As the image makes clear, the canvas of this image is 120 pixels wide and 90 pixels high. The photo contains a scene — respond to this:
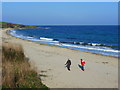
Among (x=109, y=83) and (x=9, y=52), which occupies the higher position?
(x=9, y=52)

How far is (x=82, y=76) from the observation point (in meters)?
10.2

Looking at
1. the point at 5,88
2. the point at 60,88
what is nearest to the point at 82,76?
the point at 60,88

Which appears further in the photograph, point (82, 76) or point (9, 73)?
point (82, 76)

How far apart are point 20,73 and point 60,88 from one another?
87.1 inches

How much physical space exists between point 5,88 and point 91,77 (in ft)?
19.3

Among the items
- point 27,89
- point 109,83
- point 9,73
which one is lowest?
point 109,83

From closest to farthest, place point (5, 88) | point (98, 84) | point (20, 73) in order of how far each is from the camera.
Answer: point (5, 88) → point (20, 73) → point (98, 84)

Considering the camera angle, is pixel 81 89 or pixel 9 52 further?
pixel 9 52

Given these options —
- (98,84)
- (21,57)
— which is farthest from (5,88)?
(98,84)

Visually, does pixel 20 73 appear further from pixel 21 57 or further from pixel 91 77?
pixel 91 77

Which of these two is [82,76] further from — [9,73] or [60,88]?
[9,73]

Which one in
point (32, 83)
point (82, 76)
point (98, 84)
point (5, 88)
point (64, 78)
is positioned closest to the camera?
point (5, 88)

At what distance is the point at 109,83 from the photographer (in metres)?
9.27

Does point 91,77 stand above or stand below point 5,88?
below
